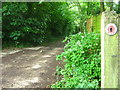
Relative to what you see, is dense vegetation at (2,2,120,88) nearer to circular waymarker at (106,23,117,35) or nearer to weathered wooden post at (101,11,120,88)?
weathered wooden post at (101,11,120,88)

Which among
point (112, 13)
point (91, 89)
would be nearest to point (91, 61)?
point (91, 89)

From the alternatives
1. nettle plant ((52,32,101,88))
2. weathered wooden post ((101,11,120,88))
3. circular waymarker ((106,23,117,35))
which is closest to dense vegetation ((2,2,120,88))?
nettle plant ((52,32,101,88))

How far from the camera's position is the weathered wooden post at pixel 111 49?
5.83ft

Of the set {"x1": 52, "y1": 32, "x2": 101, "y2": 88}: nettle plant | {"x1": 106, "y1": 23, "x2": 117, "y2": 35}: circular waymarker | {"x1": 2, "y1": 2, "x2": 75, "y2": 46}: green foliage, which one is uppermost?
{"x1": 2, "y1": 2, "x2": 75, "y2": 46}: green foliage

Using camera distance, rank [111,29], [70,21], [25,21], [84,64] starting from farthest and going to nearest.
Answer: [70,21] → [25,21] → [84,64] → [111,29]

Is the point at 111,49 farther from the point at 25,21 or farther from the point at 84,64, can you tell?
the point at 25,21

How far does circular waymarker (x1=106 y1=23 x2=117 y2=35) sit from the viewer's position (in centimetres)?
177

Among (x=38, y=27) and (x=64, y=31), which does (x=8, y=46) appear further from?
(x=64, y=31)

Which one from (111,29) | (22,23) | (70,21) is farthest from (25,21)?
(111,29)

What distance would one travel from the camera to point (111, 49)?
1.81 meters

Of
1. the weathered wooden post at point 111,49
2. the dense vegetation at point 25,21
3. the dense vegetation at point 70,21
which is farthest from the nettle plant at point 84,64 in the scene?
the dense vegetation at point 25,21

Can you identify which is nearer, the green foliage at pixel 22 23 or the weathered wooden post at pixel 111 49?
the weathered wooden post at pixel 111 49

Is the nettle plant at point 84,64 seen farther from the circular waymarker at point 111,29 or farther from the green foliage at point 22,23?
the green foliage at point 22,23

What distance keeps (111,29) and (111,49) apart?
0.27m
